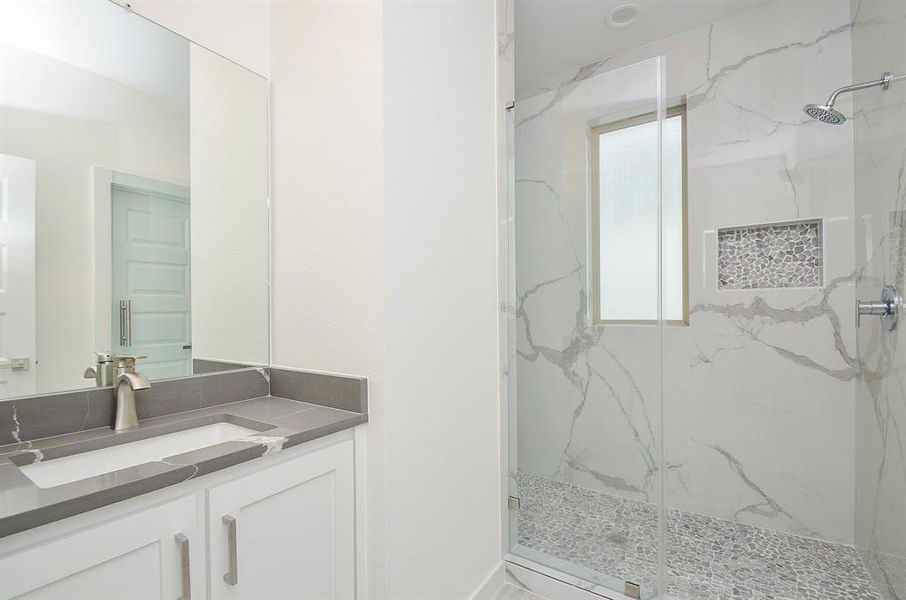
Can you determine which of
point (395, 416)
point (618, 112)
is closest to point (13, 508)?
point (395, 416)

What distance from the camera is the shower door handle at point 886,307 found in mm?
1419

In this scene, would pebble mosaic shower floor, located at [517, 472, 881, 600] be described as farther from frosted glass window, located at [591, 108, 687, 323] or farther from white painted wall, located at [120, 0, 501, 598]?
frosted glass window, located at [591, 108, 687, 323]

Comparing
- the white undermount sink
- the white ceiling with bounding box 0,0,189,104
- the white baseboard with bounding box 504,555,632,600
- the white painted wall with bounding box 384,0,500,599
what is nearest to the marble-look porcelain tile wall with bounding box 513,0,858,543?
the white painted wall with bounding box 384,0,500,599

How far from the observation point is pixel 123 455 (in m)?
1.02

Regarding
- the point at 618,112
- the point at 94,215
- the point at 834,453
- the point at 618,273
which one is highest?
the point at 618,112

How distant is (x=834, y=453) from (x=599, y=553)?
1.21 m

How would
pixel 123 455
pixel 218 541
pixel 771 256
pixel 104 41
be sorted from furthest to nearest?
1. pixel 771 256
2. pixel 104 41
3. pixel 123 455
4. pixel 218 541

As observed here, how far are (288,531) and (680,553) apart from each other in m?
1.71

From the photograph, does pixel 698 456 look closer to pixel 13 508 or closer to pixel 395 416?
pixel 395 416

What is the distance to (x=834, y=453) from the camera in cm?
188

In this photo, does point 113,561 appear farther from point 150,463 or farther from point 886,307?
point 886,307

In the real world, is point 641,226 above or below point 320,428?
above

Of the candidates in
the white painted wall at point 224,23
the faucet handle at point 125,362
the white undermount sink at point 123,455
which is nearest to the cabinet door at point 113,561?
the white undermount sink at point 123,455

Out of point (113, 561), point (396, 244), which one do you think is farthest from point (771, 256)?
point (113, 561)
